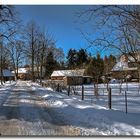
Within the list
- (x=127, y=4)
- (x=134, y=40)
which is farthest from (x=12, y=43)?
(x=127, y=4)

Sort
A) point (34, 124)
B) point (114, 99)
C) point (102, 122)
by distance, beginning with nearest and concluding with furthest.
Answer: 1. point (102, 122)
2. point (34, 124)
3. point (114, 99)

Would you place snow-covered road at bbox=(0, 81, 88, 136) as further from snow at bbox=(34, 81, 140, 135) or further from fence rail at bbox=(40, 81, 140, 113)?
fence rail at bbox=(40, 81, 140, 113)

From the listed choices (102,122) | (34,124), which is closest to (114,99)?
(102,122)

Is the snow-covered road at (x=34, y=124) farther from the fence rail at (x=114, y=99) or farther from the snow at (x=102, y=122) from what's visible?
the fence rail at (x=114, y=99)

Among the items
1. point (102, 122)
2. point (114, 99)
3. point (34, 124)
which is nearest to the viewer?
point (102, 122)

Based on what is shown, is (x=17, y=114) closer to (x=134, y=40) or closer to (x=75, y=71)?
(x=134, y=40)

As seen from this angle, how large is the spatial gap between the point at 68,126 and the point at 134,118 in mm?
1858

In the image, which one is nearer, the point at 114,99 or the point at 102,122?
the point at 102,122

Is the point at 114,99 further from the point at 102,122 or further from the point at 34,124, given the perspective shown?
the point at 34,124

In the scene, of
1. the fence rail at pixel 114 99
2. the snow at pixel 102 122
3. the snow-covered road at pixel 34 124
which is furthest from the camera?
the fence rail at pixel 114 99

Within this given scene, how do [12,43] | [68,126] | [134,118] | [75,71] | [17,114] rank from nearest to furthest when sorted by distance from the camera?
[68,126] → [134,118] → [17,114] → [12,43] → [75,71]

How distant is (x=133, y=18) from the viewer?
28.0 ft

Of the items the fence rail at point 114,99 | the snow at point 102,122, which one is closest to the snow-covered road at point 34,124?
the snow at point 102,122

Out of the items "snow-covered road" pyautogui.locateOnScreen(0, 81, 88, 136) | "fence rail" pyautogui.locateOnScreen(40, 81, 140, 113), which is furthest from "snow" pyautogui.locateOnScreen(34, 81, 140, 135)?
"fence rail" pyautogui.locateOnScreen(40, 81, 140, 113)
